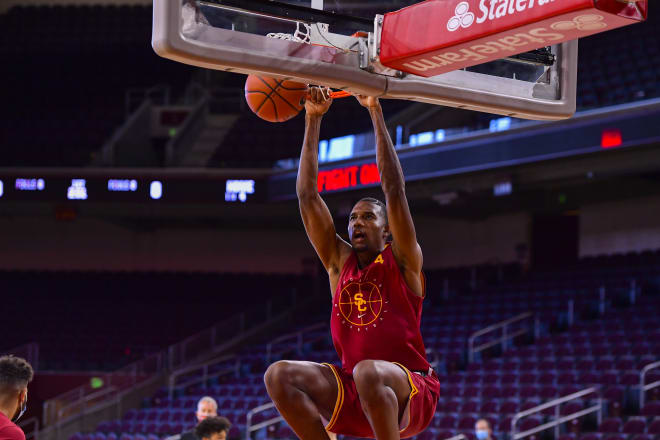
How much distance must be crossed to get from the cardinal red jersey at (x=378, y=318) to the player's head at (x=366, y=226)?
0.25 ft

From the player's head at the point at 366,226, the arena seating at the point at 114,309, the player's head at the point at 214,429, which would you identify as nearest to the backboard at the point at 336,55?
the player's head at the point at 366,226

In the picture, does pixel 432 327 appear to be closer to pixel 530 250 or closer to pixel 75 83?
pixel 530 250

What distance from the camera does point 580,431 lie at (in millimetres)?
11148

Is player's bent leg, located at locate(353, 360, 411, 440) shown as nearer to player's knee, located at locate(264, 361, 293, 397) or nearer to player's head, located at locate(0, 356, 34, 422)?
player's knee, located at locate(264, 361, 293, 397)

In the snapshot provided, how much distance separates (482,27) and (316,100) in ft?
3.06

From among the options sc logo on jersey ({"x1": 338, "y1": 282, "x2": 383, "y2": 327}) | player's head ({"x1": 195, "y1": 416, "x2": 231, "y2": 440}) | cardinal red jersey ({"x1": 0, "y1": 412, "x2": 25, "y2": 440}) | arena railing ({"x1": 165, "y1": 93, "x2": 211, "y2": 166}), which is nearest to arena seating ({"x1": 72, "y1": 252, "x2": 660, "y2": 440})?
arena railing ({"x1": 165, "y1": 93, "x2": 211, "y2": 166})

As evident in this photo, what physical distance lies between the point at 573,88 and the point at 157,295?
57.2 feet

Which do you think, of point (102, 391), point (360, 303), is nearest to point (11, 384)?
point (360, 303)

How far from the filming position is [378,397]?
365 centimetres

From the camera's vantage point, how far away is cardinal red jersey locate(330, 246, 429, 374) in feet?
13.3

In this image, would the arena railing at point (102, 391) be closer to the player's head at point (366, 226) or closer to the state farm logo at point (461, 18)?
the player's head at point (366, 226)

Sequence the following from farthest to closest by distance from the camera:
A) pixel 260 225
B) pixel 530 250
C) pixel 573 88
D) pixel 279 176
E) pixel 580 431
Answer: pixel 260 225
pixel 530 250
pixel 279 176
pixel 580 431
pixel 573 88

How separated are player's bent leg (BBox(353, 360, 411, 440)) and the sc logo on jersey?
332 millimetres

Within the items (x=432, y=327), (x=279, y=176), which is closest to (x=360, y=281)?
(x=432, y=327)
